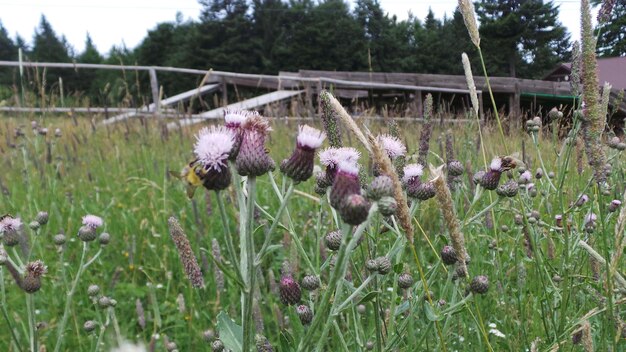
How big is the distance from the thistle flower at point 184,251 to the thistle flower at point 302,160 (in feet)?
0.99

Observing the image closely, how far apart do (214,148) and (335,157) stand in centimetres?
37

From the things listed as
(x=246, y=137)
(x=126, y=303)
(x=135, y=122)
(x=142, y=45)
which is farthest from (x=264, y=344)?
(x=142, y=45)

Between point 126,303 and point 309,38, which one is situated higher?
point 309,38

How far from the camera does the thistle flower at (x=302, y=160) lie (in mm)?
1054

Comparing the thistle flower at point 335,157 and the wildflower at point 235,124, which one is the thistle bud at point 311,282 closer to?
the thistle flower at point 335,157

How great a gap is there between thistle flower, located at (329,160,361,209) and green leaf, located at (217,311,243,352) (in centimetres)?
28

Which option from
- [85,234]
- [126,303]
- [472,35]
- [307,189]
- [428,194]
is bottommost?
[126,303]

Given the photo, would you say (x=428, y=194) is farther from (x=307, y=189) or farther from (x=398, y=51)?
(x=398, y=51)

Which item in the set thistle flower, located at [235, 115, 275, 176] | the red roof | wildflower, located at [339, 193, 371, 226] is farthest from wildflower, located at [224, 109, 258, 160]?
the red roof

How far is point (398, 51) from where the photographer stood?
136 ft

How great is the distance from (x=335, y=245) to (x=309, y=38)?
4771 cm

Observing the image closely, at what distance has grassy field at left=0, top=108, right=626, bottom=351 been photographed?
138 cm

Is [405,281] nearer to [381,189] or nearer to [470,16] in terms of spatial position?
[381,189]

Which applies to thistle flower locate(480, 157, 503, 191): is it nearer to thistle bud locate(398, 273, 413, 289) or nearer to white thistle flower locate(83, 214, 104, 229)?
thistle bud locate(398, 273, 413, 289)
